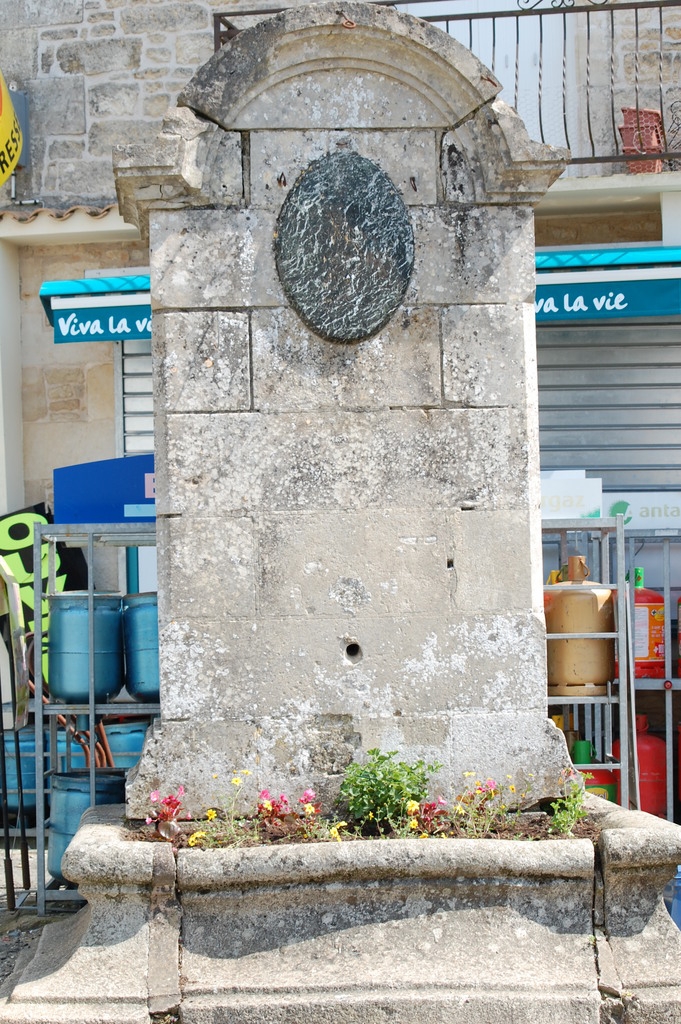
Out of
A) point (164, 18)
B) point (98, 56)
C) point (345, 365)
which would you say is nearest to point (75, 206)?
point (98, 56)

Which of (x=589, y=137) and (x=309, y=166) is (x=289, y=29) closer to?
(x=309, y=166)

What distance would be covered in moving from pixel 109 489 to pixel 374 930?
3522 millimetres

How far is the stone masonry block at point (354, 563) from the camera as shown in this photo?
4.02 m

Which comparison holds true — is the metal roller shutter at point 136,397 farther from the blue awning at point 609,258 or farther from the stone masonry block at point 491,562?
the stone masonry block at point 491,562

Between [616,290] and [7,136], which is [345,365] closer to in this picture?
[616,290]

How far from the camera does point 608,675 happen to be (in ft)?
17.2

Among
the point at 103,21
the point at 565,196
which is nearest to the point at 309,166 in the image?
the point at 565,196

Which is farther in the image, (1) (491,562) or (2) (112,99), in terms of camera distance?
(2) (112,99)

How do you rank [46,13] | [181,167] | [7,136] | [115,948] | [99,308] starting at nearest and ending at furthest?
[115,948]
[181,167]
[99,308]
[7,136]
[46,13]

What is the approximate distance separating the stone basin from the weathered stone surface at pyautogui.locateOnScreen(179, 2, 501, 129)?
254 centimetres

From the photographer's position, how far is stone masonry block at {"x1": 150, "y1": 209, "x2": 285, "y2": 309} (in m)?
4.05

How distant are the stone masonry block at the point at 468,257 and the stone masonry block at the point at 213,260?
534 mm

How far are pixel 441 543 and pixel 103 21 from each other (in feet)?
21.5

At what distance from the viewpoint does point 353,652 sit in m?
4.04
